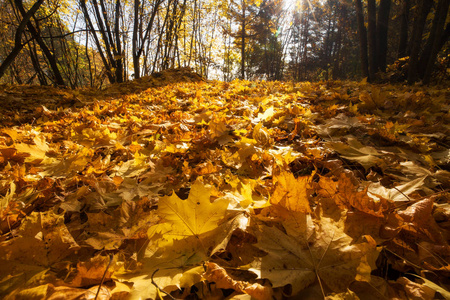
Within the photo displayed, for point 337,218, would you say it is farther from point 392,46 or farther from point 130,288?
point 392,46

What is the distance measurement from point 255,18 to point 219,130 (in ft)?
51.3

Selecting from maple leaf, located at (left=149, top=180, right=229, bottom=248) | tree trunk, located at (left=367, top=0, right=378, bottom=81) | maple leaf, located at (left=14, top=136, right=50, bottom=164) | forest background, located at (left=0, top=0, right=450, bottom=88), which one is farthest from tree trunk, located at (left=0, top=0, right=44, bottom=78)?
tree trunk, located at (left=367, top=0, right=378, bottom=81)

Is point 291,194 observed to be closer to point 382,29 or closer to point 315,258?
point 315,258

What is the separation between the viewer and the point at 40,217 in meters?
0.72

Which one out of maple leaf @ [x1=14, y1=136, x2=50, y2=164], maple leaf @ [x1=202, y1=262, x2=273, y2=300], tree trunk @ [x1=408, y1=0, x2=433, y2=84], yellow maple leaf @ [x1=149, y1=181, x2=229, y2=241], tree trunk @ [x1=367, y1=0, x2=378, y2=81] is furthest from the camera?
tree trunk @ [x1=367, y1=0, x2=378, y2=81]

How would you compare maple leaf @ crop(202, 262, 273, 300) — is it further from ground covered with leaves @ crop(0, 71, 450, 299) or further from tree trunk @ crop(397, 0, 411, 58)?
tree trunk @ crop(397, 0, 411, 58)

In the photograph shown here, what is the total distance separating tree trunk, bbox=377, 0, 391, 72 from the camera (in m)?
5.45

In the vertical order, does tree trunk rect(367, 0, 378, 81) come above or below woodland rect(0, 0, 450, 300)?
above

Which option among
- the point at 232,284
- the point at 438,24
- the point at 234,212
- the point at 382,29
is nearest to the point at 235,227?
the point at 234,212

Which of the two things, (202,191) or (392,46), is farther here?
(392,46)

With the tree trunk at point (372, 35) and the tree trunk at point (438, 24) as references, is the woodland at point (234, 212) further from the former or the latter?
the tree trunk at point (372, 35)

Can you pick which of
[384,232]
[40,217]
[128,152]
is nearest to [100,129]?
[128,152]

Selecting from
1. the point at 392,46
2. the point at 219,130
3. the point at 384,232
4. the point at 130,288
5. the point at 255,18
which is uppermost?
the point at 255,18

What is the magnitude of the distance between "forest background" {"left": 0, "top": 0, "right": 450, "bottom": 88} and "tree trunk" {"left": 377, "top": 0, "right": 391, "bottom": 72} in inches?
1.0
